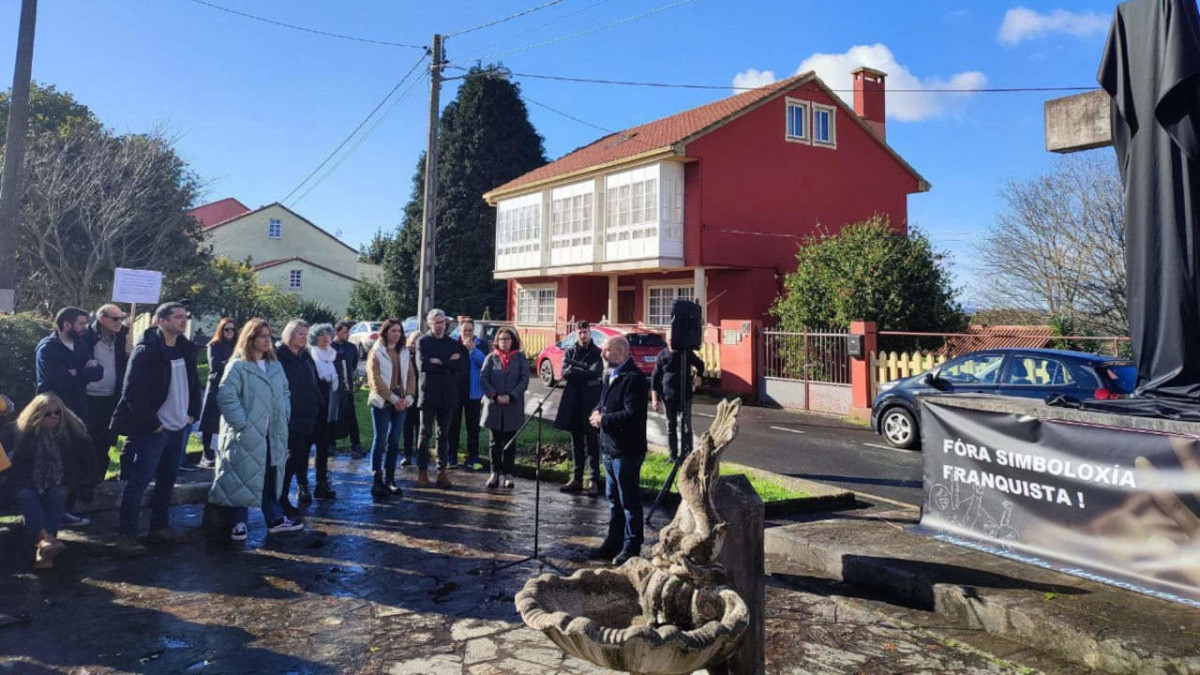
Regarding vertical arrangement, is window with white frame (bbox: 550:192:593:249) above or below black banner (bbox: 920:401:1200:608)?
above

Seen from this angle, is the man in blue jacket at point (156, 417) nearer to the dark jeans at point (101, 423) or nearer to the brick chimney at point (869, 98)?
the dark jeans at point (101, 423)

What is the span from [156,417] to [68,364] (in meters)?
1.32

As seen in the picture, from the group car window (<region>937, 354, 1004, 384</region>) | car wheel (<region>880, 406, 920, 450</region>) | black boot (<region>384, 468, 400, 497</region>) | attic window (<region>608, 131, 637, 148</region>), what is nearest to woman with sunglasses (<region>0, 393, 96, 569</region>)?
black boot (<region>384, 468, 400, 497</region>)

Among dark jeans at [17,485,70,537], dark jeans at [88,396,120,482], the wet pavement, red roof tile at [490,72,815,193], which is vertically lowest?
the wet pavement

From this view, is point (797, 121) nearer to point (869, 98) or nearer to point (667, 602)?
point (869, 98)

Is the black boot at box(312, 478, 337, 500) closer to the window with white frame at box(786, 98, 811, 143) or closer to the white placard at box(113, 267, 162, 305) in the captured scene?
the white placard at box(113, 267, 162, 305)

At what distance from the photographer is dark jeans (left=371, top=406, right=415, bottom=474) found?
7895mm

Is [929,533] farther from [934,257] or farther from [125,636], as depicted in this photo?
[934,257]

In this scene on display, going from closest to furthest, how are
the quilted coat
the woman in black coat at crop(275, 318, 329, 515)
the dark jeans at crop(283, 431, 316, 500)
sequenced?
the quilted coat → the woman in black coat at crop(275, 318, 329, 515) → the dark jeans at crop(283, 431, 316, 500)

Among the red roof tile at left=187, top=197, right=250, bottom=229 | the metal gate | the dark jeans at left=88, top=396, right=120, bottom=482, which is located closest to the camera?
the dark jeans at left=88, top=396, right=120, bottom=482

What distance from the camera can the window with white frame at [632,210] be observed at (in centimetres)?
2462

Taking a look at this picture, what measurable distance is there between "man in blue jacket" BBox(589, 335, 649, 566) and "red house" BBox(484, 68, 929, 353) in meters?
17.7

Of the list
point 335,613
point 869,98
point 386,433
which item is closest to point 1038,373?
point 386,433

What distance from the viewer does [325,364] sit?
8.26m
